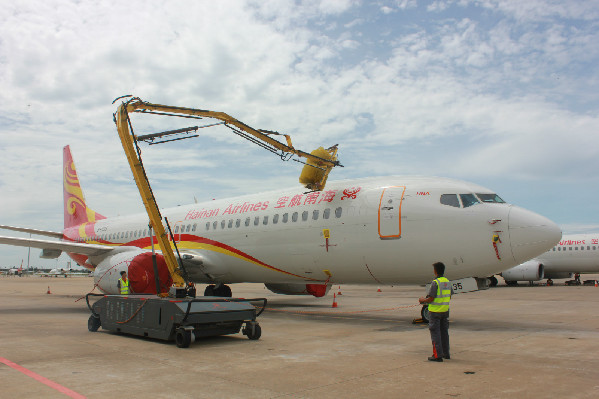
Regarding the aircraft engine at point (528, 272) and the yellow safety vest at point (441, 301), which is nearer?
the yellow safety vest at point (441, 301)

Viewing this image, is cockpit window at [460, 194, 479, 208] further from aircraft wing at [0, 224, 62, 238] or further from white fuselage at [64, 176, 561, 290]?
aircraft wing at [0, 224, 62, 238]

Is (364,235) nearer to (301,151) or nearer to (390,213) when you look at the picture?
(390,213)

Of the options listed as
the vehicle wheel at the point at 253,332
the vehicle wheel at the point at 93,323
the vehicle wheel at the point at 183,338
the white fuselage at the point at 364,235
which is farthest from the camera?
the vehicle wheel at the point at 93,323

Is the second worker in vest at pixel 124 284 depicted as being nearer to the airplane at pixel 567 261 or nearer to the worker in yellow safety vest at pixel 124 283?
the worker in yellow safety vest at pixel 124 283

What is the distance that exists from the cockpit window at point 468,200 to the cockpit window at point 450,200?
131 mm

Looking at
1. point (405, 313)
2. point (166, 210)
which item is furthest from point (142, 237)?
point (405, 313)

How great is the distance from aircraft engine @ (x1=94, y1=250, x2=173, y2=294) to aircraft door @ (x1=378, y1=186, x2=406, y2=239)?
6.30 m

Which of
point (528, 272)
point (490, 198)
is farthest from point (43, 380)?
point (528, 272)

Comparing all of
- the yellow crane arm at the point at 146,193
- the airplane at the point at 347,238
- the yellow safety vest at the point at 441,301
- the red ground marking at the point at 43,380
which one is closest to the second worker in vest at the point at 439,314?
the yellow safety vest at the point at 441,301

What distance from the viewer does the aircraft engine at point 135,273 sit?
45.7 feet

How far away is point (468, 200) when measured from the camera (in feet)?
36.0

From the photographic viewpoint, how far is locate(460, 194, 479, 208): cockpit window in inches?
429

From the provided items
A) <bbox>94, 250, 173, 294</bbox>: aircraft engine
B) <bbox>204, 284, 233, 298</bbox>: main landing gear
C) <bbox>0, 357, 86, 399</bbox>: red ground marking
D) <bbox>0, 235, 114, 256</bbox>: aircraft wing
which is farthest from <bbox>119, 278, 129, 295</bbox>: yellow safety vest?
<bbox>0, 357, 86, 399</bbox>: red ground marking

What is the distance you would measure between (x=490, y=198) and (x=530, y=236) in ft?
4.30
